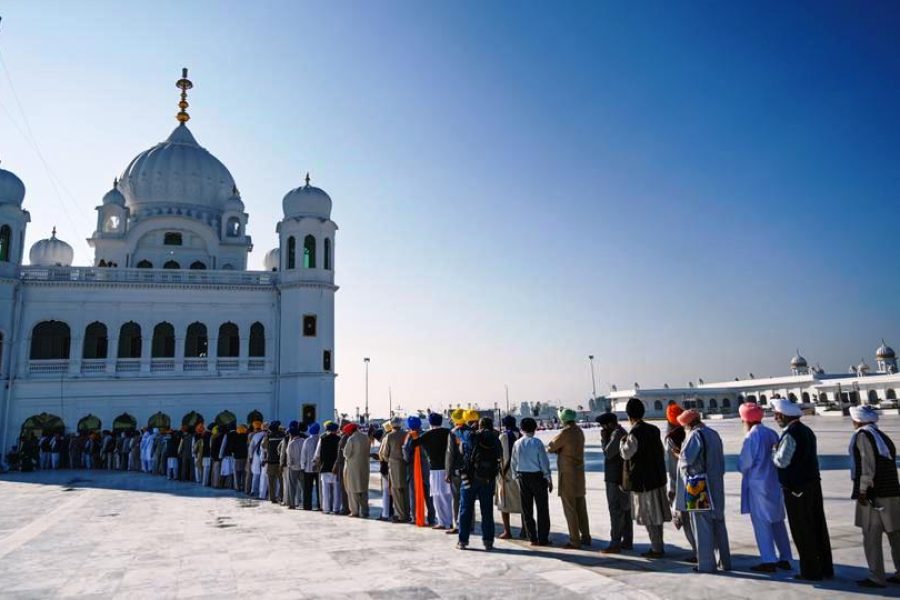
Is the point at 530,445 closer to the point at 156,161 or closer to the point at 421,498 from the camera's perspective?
the point at 421,498

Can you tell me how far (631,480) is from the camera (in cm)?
719

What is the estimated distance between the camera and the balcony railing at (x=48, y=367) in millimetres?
28328

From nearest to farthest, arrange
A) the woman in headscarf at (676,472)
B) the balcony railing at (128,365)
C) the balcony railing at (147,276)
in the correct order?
the woman in headscarf at (676,472) → the balcony railing at (128,365) → the balcony railing at (147,276)

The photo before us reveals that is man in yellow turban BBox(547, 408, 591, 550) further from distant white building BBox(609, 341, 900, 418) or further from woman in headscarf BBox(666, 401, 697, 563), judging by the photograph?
distant white building BBox(609, 341, 900, 418)

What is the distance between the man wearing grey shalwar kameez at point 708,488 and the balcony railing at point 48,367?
101 ft

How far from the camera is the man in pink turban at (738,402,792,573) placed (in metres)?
6.23

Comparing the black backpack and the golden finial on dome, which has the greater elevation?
the golden finial on dome

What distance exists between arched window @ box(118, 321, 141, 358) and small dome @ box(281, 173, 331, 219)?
10078mm

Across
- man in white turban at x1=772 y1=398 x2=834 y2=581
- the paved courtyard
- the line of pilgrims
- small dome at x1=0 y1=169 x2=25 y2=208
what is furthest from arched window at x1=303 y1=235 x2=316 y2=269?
man in white turban at x1=772 y1=398 x2=834 y2=581

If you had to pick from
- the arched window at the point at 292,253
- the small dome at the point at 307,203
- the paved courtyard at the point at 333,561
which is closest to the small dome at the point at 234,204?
the small dome at the point at 307,203

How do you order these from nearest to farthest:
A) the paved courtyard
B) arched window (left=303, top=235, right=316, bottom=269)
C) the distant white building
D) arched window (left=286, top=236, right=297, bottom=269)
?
the paved courtyard, arched window (left=286, top=236, right=297, bottom=269), arched window (left=303, top=235, right=316, bottom=269), the distant white building

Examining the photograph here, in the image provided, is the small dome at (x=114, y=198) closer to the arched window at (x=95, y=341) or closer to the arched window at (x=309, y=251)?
the arched window at (x=95, y=341)

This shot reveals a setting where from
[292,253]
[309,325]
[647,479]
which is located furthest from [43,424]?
[647,479]

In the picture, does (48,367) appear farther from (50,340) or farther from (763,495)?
(763,495)
